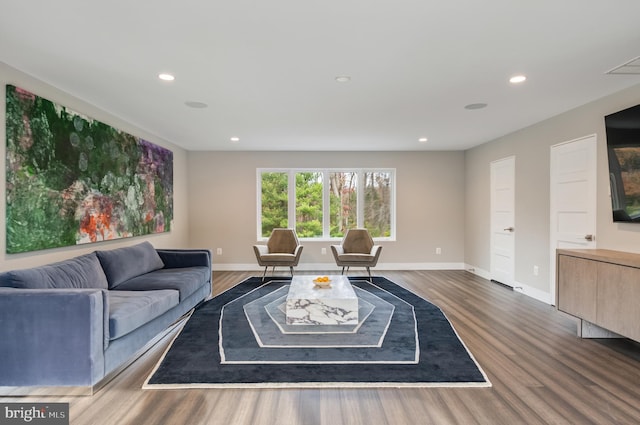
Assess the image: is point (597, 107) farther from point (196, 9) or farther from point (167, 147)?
point (167, 147)

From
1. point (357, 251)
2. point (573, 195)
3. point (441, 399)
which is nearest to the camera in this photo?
point (441, 399)

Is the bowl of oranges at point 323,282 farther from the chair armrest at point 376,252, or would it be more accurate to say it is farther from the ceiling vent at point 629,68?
the ceiling vent at point 629,68

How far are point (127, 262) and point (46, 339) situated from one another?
1.62m

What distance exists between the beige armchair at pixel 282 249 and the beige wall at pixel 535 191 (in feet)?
11.4

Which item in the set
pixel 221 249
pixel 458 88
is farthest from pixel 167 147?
pixel 458 88

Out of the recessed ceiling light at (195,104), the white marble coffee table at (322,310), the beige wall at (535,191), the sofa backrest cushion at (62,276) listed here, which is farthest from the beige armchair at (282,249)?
the beige wall at (535,191)

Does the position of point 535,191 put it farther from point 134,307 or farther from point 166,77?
point 134,307

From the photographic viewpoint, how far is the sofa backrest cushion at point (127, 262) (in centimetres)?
348

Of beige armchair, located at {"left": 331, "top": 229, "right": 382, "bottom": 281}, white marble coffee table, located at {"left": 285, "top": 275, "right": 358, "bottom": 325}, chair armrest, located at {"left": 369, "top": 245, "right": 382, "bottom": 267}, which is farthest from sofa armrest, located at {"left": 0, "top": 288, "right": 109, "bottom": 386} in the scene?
chair armrest, located at {"left": 369, "top": 245, "right": 382, "bottom": 267}

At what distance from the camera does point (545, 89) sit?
343cm

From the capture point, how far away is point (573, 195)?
13.5 ft

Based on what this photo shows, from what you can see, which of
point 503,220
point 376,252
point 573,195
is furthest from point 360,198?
point 573,195

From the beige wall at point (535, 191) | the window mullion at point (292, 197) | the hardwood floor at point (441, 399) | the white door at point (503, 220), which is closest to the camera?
the hardwood floor at point (441, 399)

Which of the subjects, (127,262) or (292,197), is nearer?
(127,262)
